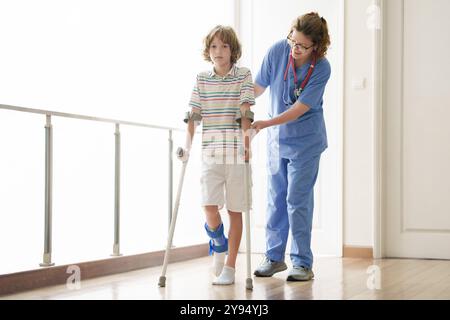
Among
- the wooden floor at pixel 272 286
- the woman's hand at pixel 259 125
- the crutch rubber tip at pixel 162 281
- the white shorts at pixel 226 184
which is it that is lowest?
the wooden floor at pixel 272 286

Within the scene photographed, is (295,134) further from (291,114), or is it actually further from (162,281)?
(162,281)

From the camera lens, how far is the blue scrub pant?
9.82ft

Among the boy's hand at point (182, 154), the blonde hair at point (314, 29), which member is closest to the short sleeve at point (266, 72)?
the blonde hair at point (314, 29)

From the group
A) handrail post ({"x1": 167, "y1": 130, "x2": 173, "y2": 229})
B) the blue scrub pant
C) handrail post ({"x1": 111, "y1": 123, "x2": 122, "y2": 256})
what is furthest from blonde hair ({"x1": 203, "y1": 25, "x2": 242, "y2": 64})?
handrail post ({"x1": 167, "y1": 130, "x2": 173, "y2": 229})

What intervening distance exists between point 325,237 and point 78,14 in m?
2.19

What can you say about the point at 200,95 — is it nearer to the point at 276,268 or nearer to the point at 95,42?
the point at 276,268

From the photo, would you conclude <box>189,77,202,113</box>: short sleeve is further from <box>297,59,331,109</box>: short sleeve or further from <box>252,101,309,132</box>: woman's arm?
<box>297,59,331,109</box>: short sleeve

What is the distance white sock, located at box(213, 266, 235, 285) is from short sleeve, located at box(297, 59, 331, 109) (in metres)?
0.81

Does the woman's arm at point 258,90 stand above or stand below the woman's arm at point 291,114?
above

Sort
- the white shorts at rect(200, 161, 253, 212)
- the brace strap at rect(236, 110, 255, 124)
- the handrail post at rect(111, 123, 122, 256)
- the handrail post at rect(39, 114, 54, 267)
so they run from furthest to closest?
the handrail post at rect(111, 123, 122, 256) → the handrail post at rect(39, 114, 54, 267) → the white shorts at rect(200, 161, 253, 212) → the brace strap at rect(236, 110, 255, 124)

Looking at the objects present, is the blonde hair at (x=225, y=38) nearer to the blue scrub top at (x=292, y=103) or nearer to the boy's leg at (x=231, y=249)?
the blue scrub top at (x=292, y=103)

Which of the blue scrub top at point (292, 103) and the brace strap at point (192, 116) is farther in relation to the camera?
the blue scrub top at point (292, 103)

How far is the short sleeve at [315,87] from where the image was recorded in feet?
9.54
